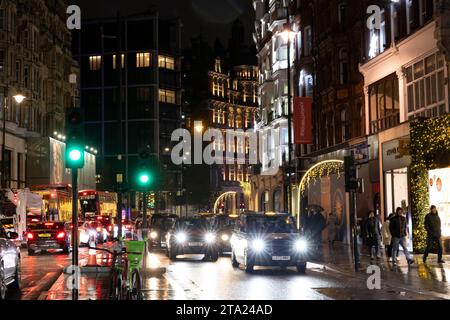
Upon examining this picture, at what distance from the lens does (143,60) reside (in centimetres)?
11862

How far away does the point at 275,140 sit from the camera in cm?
6328

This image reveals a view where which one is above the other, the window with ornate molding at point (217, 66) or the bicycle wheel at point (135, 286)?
the window with ornate molding at point (217, 66)

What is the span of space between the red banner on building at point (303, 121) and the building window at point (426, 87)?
15.4 meters

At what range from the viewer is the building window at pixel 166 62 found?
119 metres

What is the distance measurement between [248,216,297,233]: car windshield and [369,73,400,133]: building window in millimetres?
10583

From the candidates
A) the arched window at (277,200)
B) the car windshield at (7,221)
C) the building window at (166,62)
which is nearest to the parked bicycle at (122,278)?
the car windshield at (7,221)

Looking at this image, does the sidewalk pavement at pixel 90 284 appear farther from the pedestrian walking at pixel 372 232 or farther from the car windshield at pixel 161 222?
the car windshield at pixel 161 222

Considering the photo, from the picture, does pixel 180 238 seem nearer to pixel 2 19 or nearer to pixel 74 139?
pixel 74 139

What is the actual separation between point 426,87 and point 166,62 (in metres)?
89.1

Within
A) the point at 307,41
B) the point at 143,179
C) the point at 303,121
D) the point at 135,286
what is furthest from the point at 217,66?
the point at 135,286

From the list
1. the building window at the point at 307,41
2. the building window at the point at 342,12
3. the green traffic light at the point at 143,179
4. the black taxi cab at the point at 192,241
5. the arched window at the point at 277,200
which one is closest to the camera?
the green traffic light at the point at 143,179

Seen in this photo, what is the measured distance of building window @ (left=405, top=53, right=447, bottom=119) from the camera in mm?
31884

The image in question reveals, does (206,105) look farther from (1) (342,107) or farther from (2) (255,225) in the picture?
(2) (255,225)

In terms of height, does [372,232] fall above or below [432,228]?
below
